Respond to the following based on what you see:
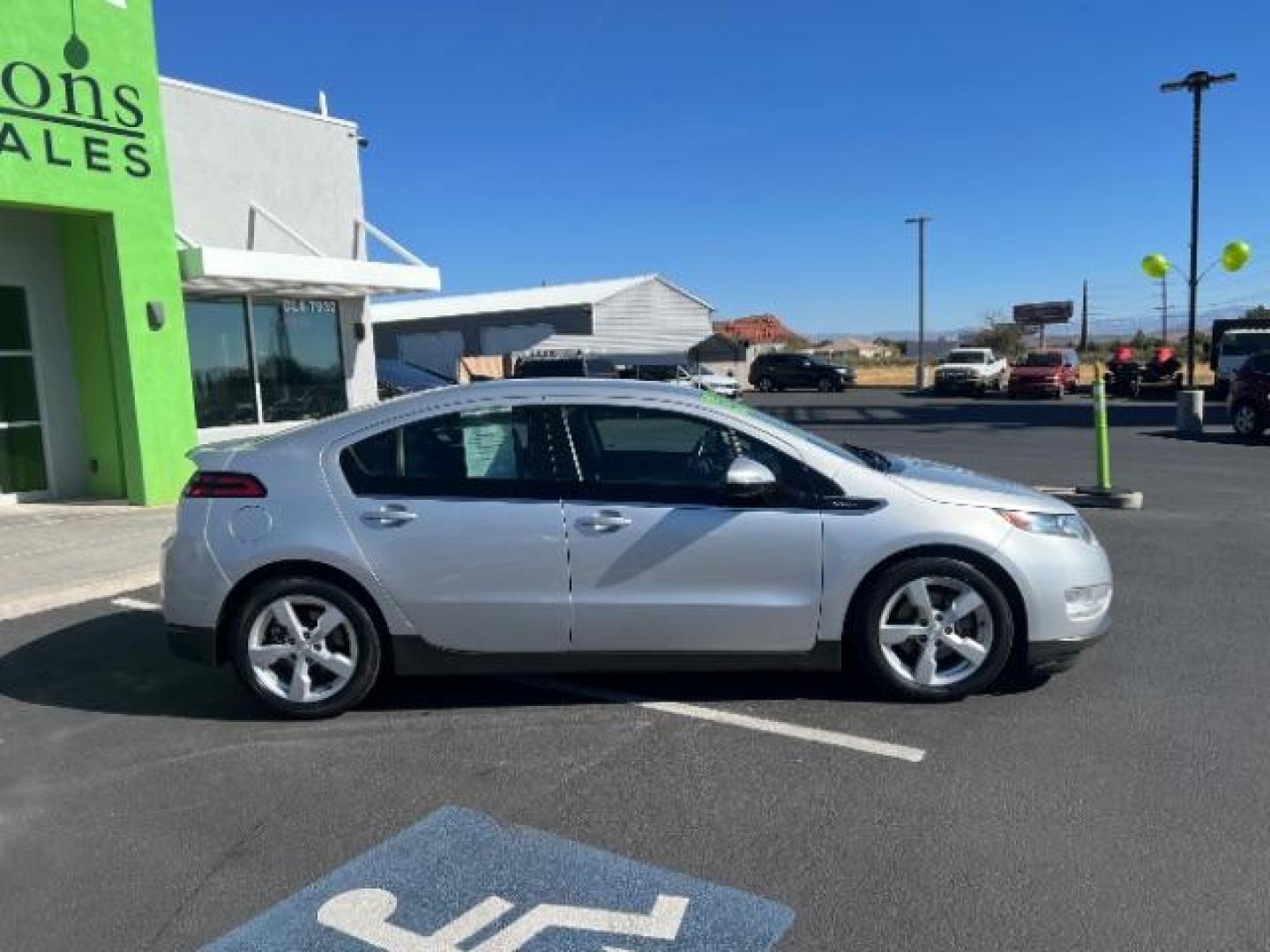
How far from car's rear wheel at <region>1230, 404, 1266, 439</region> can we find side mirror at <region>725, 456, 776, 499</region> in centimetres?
1617

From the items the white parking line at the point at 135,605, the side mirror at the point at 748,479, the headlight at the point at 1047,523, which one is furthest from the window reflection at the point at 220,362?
the headlight at the point at 1047,523

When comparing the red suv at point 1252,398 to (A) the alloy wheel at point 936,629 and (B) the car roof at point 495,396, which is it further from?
(B) the car roof at point 495,396

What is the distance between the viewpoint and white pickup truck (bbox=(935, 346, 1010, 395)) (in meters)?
36.6

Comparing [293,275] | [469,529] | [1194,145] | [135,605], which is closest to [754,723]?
[469,529]

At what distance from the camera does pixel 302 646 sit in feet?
14.7

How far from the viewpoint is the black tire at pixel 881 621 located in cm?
434

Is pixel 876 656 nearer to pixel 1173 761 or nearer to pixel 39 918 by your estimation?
pixel 1173 761

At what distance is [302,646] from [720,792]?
80.3 inches

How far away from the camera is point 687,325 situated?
2143 inches

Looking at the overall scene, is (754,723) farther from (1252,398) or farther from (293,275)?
(1252,398)

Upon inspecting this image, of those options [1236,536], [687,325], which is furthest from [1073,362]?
[1236,536]

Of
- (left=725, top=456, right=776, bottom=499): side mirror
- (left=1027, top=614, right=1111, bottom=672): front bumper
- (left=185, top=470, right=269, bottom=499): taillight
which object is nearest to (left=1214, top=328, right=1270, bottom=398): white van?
(left=1027, top=614, right=1111, bottom=672): front bumper

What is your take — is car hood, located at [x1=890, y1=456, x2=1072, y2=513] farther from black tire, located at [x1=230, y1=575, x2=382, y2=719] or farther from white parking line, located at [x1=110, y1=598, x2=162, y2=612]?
white parking line, located at [x1=110, y1=598, x2=162, y2=612]

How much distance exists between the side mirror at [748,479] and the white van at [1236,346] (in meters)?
31.7
